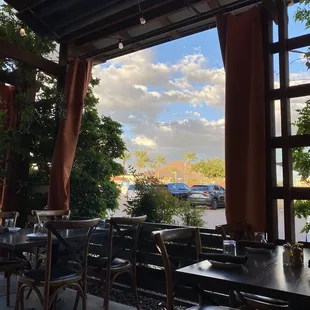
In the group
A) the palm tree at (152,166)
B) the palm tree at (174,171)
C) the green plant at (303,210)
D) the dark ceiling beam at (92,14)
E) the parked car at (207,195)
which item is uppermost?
the dark ceiling beam at (92,14)

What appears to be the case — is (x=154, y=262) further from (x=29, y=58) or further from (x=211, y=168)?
(x=29, y=58)

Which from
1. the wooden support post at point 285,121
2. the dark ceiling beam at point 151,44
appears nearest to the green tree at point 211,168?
the wooden support post at point 285,121

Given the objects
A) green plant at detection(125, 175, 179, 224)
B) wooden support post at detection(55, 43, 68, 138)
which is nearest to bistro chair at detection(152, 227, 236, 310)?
green plant at detection(125, 175, 179, 224)

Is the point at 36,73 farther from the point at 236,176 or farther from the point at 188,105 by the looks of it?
the point at 236,176

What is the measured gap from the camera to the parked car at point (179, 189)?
3715 millimetres

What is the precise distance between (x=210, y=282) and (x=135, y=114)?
320 centimetres

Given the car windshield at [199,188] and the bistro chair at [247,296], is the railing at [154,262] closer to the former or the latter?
Answer: the bistro chair at [247,296]

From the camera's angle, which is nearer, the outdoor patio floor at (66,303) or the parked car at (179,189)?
the outdoor patio floor at (66,303)

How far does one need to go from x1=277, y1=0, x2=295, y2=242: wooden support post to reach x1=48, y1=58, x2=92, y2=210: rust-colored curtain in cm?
256

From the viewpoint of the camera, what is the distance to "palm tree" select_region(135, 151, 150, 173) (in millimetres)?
3999

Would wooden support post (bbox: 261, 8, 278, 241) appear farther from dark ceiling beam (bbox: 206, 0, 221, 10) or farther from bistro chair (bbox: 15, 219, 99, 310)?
bistro chair (bbox: 15, 219, 99, 310)

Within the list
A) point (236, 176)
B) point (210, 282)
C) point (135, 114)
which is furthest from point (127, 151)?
point (210, 282)

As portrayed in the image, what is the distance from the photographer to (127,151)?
4609 millimetres

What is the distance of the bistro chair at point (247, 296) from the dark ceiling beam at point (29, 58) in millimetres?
3173
